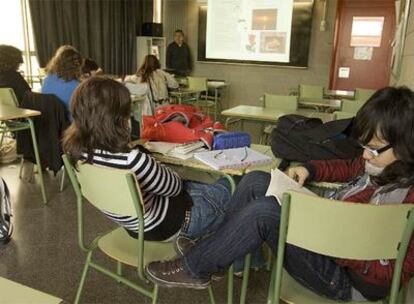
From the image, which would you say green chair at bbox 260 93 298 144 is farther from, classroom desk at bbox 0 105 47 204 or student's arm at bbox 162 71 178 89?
classroom desk at bbox 0 105 47 204

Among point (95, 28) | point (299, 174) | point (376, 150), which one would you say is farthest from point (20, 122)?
point (95, 28)

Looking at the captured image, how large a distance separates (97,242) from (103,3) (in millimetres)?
6388

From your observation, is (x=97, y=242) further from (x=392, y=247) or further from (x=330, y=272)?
(x=392, y=247)

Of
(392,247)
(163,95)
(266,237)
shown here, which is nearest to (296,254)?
(266,237)

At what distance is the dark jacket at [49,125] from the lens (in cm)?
307

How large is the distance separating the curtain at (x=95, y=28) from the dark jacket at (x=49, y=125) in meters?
3.41

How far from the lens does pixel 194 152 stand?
72.1 inches

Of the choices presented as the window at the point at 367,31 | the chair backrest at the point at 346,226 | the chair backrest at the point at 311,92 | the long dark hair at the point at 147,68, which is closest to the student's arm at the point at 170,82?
the long dark hair at the point at 147,68

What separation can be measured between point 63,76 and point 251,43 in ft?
14.6

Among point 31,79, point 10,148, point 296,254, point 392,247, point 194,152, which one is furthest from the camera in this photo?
point 31,79

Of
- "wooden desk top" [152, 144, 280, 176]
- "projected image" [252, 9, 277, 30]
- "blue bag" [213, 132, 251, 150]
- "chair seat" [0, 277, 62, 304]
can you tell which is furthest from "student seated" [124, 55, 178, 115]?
"chair seat" [0, 277, 62, 304]

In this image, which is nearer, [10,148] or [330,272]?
[330,272]

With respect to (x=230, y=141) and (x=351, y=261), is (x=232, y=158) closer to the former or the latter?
(x=230, y=141)

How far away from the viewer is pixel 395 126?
4.10 feet
